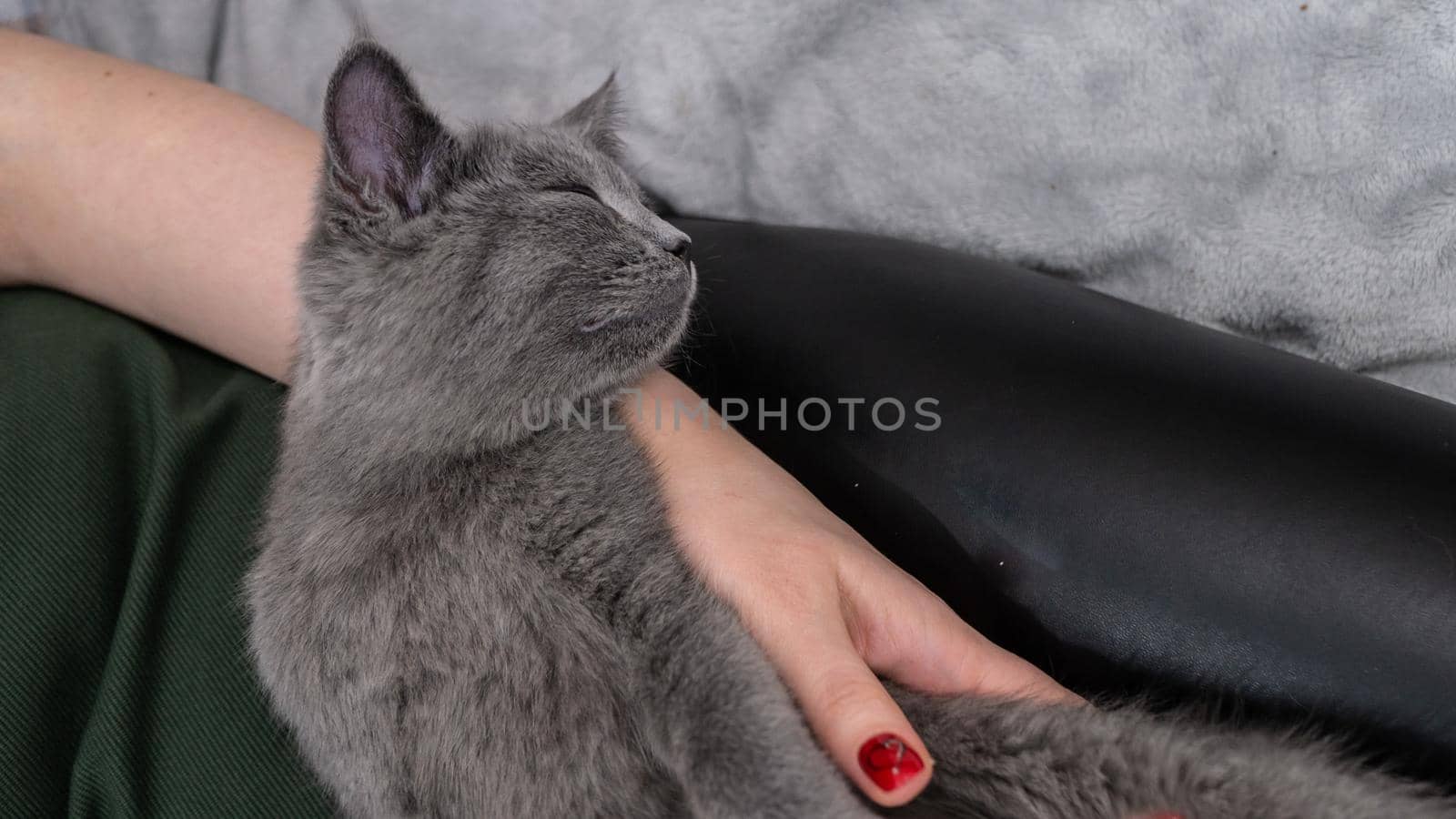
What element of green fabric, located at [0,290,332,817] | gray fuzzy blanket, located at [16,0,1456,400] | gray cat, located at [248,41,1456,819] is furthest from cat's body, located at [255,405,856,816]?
gray fuzzy blanket, located at [16,0,1456,400]

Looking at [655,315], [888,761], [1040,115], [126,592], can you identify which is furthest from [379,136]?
[1040,115]

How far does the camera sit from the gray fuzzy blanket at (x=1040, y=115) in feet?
3.74

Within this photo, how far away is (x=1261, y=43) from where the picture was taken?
1172mm

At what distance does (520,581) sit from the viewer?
2.79 feet

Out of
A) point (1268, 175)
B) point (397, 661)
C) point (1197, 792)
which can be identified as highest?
point (1268, 175)

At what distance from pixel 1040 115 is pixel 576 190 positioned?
71 cm

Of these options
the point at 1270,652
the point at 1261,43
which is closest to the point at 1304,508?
the point at 1270,652

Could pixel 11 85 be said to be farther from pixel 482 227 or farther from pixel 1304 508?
pixel 1304 508

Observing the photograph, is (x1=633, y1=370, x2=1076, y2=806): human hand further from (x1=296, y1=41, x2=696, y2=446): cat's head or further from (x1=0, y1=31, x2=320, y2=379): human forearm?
(x1=0, y1=31, x2=320, y2=379): human forearm

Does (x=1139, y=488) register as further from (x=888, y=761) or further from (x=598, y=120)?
(x=598, y=120)

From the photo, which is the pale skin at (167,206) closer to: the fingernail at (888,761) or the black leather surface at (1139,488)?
the black leather surface at (1139,488)

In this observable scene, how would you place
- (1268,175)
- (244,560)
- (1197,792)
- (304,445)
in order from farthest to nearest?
(1268,175) → (244,560) → (304,445) → (1197,792)

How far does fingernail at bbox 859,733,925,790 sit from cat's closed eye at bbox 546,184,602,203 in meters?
0.64

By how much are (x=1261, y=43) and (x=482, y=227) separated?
40.6 inches
